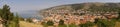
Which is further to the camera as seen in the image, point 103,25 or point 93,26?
point 93,26

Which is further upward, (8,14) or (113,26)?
(8,14)

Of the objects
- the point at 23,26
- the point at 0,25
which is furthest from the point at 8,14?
the point at 23,26

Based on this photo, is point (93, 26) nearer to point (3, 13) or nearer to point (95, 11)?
point (3, 13)

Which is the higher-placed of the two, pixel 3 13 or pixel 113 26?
pixel 3 13

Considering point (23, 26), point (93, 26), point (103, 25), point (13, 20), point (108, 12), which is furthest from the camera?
point (108, 12)

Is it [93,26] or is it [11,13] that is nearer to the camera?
[11,13]

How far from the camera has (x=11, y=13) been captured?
52.1 meters

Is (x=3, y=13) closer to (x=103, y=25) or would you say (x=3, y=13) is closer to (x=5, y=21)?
(x=5, y=21)

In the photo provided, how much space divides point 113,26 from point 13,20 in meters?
38.7

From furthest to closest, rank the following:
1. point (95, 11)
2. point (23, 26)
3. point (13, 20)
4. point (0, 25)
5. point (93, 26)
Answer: point (95, 11), point (93, 26), point (23, 26), point (0, 25), point (13, 20)

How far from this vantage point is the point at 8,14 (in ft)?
169

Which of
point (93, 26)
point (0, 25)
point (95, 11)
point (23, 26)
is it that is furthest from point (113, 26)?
point (95, 11)

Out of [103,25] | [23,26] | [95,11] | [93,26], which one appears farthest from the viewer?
[95,11]

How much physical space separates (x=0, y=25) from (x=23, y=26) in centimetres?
1478
